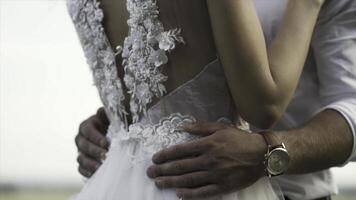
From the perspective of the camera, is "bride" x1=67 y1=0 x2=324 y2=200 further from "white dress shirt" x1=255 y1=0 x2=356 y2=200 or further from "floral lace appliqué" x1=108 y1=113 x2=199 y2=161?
"white dress shirt" x1=255 y1=0 x2=356 y2=200

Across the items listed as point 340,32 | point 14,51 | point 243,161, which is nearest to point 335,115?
point 340,32

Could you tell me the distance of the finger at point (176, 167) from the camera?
1315 mm

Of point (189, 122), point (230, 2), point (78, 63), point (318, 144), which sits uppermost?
point (78, 63)

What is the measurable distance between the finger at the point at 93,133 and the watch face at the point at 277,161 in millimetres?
475

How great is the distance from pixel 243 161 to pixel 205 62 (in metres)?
0.20

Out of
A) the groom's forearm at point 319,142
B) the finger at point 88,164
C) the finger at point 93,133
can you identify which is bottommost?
the groom's forearm at point 319,142

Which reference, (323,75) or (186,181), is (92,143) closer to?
(186,181)

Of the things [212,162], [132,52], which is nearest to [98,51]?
[132,52]

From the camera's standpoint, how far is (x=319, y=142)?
1.48 m

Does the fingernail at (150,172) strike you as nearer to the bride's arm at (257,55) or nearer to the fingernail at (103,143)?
the bride's arm at (257,55)

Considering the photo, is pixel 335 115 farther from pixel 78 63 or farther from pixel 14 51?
pixel 14 51

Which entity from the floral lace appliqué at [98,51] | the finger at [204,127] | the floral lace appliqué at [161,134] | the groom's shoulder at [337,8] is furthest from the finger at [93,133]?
the groom's shoulder at [337,8]

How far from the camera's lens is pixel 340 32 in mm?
1591

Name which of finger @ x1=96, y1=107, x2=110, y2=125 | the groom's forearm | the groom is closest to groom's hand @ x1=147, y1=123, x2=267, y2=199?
the groom
